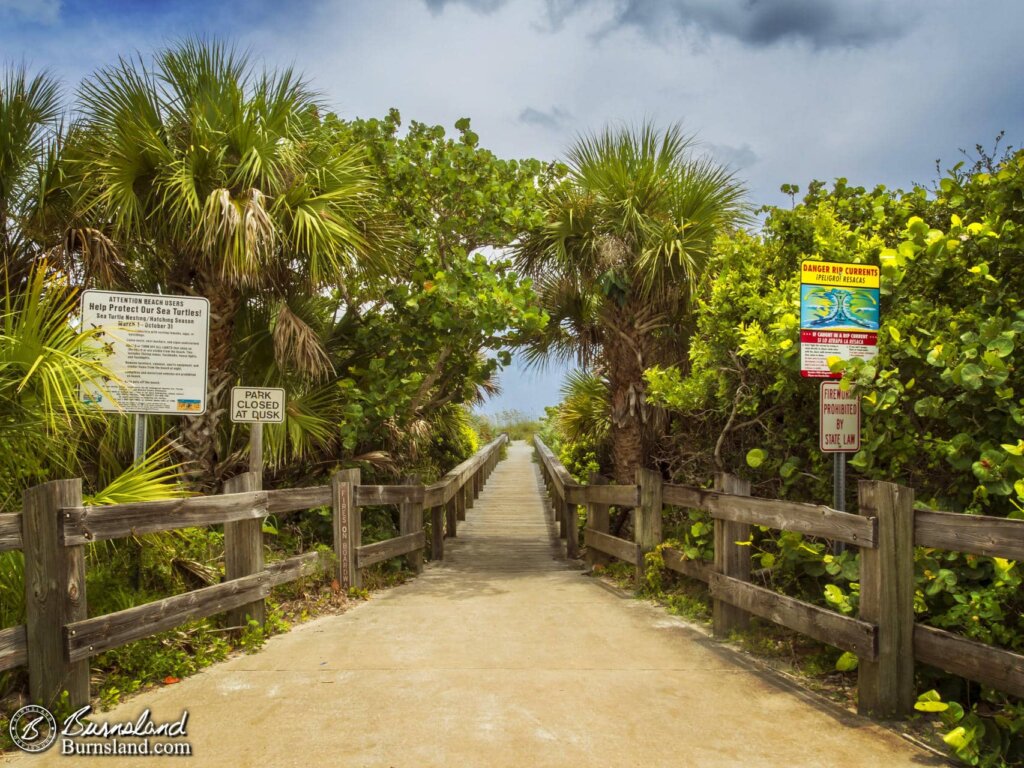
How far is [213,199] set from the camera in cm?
698

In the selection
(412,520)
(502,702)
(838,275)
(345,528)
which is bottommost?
(502,702)

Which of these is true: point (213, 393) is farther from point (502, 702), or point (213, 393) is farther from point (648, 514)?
point (502, 702)

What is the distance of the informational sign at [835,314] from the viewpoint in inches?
197

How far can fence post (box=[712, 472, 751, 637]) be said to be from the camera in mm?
5840

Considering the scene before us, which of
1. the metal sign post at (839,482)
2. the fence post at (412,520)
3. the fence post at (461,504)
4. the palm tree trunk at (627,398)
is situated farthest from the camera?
the fence post at (461,504)

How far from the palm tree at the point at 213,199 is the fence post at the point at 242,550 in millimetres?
1946

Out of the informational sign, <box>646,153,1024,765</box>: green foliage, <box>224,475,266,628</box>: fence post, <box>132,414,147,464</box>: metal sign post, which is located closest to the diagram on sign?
the informational sign

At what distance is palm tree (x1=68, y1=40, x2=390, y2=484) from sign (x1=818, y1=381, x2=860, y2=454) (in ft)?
14.9

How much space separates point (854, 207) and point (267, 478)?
6.32m

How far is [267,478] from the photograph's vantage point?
352 inches

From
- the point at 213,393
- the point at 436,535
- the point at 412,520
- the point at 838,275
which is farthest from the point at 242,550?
the point at 436,535

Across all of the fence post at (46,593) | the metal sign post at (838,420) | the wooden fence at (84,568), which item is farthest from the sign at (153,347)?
the metal sign post at (838,420)

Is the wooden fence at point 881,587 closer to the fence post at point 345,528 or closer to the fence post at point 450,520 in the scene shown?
the fence post at point 345,528

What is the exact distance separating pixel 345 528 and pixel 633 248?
437 cm
